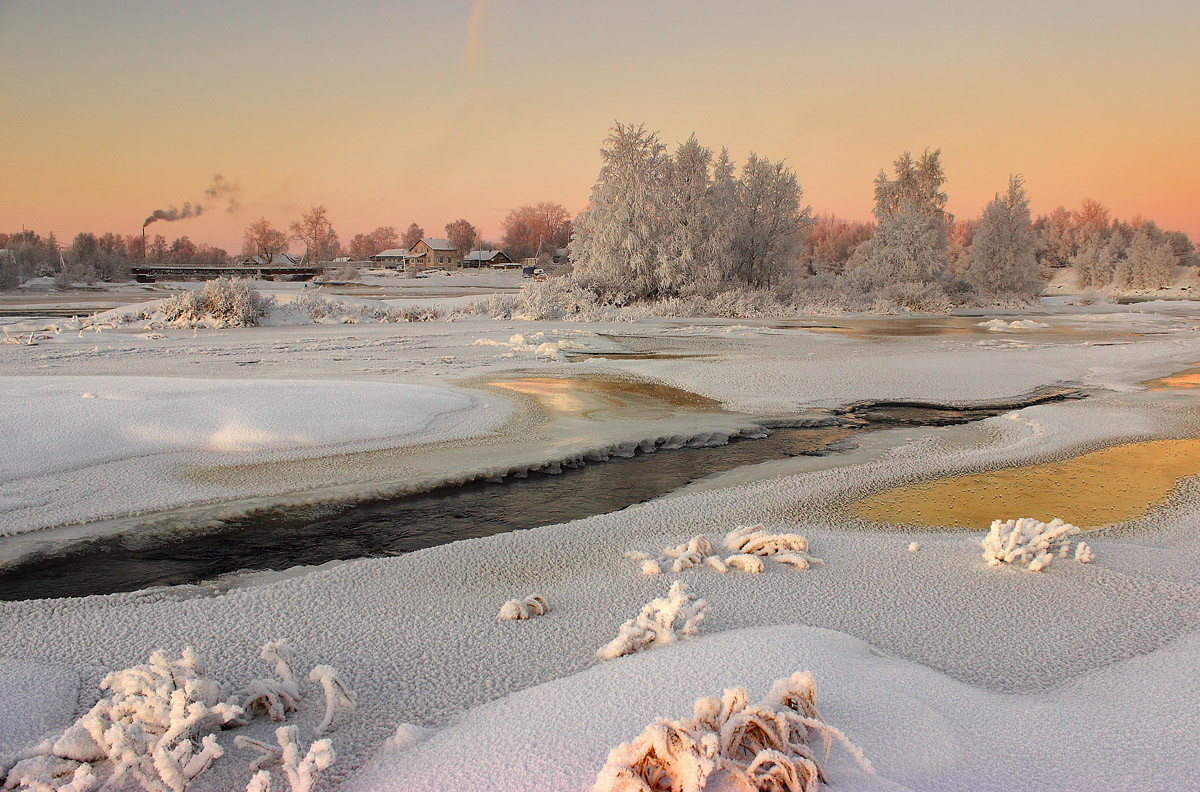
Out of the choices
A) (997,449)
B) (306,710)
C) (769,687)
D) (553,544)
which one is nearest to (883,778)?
(769,687)

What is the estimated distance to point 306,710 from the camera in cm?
240

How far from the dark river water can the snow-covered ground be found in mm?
409

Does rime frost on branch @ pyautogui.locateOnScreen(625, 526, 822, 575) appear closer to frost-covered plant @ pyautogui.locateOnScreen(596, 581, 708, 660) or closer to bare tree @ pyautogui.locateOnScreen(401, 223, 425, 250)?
frost-covered plant @ pyautogui.locateOnScreen(596, 581, 708, 660)

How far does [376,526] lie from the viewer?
4.74 metres

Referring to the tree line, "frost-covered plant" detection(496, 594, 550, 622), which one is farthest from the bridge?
"frost-covered plant" detection(496, 594, 550, 622)

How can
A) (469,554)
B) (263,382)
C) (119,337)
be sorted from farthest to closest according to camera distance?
(119,337) < (263,382) < (469,554)

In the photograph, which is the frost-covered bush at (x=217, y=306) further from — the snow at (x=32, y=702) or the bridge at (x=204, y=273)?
the bridge at (x=204, y=273)

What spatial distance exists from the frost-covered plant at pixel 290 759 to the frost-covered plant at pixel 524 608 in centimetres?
109

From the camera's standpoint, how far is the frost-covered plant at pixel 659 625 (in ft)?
9.12

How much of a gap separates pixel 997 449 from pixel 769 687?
550 centimetres

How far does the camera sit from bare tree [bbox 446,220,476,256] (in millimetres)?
103312

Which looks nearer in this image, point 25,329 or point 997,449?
point 997,449

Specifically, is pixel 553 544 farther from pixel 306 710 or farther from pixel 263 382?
pixel 263 382

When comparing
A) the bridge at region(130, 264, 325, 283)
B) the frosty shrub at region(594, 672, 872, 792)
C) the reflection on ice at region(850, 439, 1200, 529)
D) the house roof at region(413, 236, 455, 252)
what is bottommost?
the reflection on ice at region(850, 439, 1200, 529)
